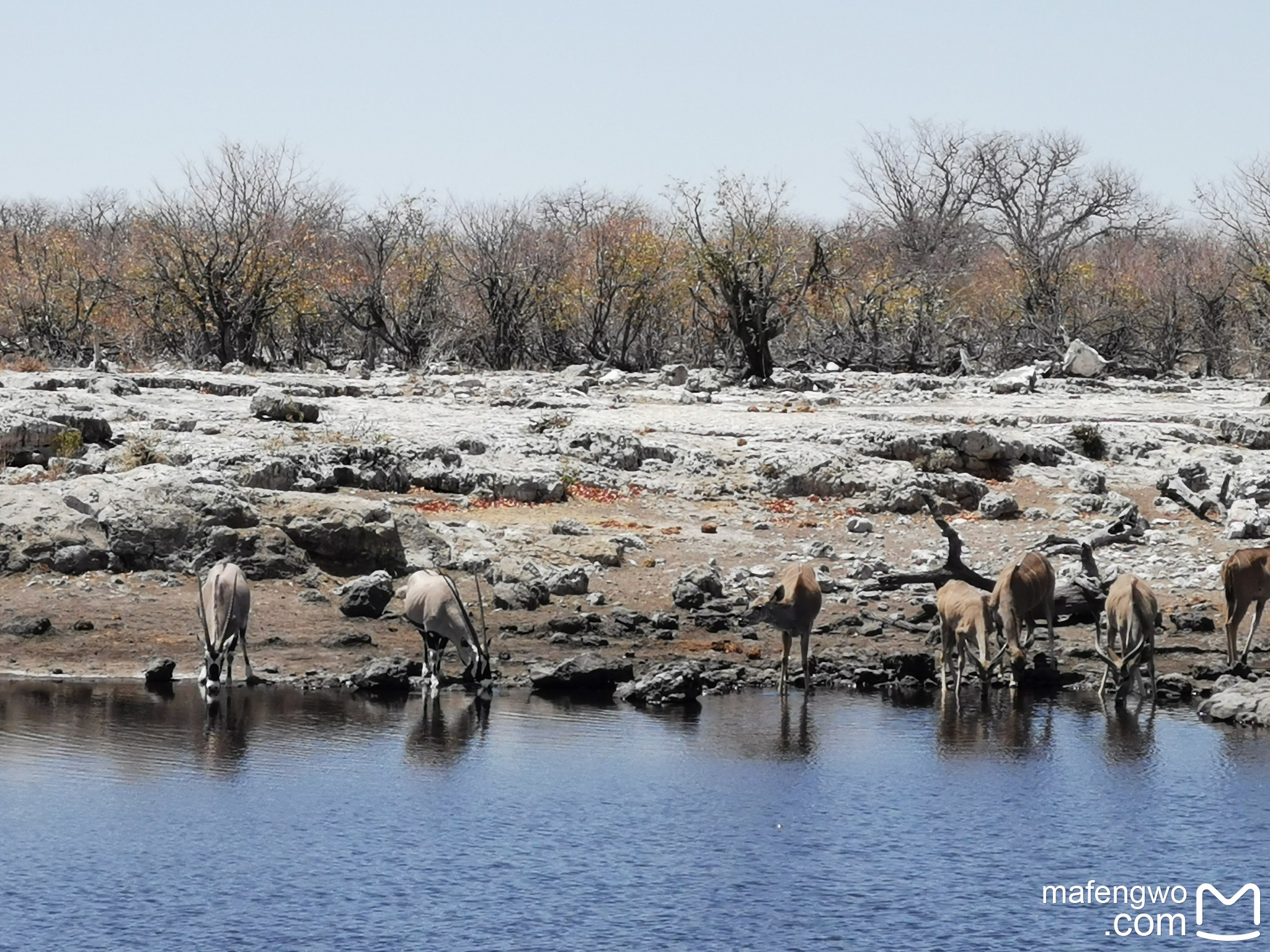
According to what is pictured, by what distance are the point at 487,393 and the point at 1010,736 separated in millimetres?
25756

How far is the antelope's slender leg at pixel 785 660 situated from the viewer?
63.0 feet

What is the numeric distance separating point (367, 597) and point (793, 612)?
5618 millimetres

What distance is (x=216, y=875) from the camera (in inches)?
492

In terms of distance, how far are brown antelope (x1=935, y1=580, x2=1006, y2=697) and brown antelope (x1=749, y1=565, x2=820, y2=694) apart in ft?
4.54

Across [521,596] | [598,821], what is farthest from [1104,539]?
[598,821]

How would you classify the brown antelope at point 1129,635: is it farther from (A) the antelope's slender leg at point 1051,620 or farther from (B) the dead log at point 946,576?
(B) the dead log at point 946,576

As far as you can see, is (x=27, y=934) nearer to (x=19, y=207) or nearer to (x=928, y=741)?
(x=928, y=741)

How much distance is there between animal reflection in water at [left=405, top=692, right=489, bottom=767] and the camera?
16172mm

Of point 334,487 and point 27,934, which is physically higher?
point 334,487

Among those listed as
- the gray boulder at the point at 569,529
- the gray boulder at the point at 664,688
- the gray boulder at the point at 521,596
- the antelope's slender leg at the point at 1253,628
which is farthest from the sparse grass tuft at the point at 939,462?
the gray boulder at the point at 664,688

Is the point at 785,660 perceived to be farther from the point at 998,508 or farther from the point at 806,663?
the point at 998,508

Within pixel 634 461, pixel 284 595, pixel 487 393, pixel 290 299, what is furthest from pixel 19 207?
pixel 284 595

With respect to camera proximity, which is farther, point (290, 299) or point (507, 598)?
point (290, 299)

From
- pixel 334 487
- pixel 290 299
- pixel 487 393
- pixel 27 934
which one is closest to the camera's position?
pixel 27 934
